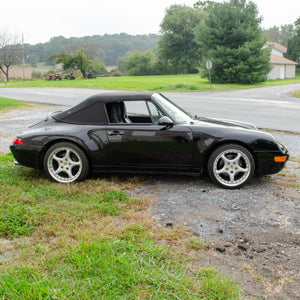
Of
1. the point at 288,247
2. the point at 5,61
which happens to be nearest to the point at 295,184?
the point at 288,247

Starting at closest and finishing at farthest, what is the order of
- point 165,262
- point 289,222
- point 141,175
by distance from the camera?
1. point 165,262
2. point 289,222
3. point 141,175

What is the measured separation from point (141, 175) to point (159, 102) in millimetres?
1208

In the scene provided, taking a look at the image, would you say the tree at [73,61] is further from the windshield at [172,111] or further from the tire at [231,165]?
the tire at [231,165]

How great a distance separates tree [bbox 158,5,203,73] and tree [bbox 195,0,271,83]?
36.0 meters

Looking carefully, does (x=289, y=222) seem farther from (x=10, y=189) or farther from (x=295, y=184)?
(x=10, y=189)

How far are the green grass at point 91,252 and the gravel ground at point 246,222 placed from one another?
0.20 m

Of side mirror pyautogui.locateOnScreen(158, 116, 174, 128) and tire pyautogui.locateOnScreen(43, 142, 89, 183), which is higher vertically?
side mirror pyautogui.locateOnScreen(158, 116, 174, 128)

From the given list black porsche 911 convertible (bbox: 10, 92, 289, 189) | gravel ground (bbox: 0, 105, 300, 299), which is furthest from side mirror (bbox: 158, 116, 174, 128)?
gravel ground (bbox: 0, 105, 300, 299)

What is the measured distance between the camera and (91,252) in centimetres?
287

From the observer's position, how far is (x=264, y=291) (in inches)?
96.0

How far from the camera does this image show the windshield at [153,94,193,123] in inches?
→ 193

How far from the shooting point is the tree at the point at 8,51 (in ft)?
212

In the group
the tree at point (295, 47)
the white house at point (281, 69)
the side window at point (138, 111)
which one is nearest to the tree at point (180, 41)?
the white house at point (281, 69)

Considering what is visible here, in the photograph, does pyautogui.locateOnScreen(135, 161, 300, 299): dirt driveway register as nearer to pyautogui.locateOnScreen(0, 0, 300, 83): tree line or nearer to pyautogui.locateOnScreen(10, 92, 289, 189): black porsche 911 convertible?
pyautogui.locateOnScreen(10, 92, 289, 189): black porsche 911 convertible
